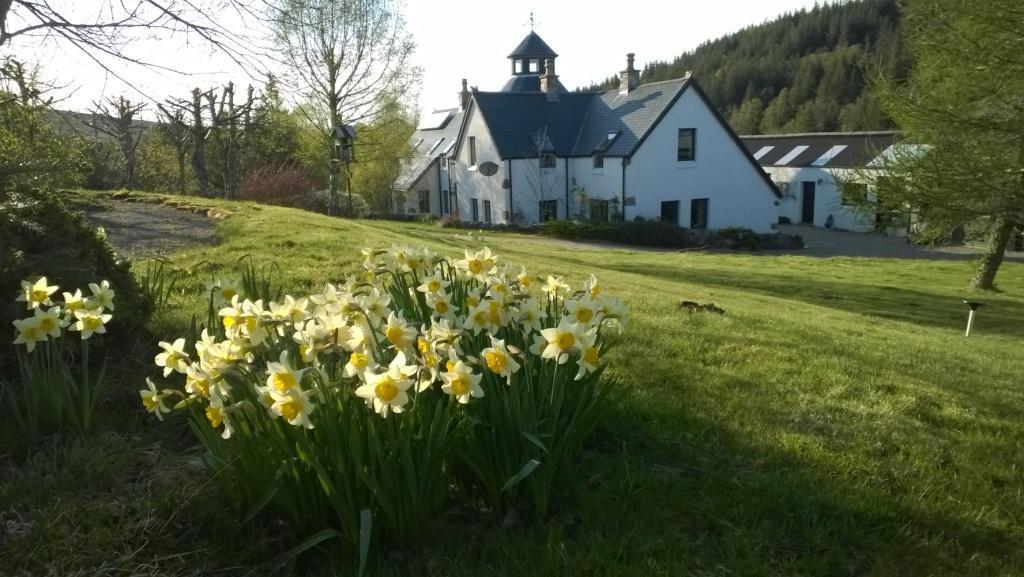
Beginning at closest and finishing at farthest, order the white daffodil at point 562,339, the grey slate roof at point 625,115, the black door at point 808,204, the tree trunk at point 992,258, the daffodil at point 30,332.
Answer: the white daffodil at point 562,339 < the daffodil at point 30,332 < the tree trunk at point 992,258 < the grey slate roof at point 625,115 < the black door at point 808,204

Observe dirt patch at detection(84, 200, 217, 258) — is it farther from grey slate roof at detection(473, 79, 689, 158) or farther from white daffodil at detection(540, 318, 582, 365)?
grey slate roof at detection(473, 79, 689, 158)

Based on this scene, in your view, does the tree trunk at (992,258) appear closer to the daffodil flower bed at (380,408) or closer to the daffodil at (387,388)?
the daffodil flower bed at (380,408)

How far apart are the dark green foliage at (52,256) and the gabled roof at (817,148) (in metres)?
40.2

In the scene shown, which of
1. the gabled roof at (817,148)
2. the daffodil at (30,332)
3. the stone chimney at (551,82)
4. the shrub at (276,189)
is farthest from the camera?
the gabled roof at (817,148)

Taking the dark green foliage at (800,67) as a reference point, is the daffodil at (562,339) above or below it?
Answer: below

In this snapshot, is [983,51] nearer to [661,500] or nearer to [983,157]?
[983,157]

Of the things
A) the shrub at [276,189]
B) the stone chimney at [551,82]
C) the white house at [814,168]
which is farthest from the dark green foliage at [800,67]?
the shrub at [276,189]

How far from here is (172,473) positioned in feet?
9.73

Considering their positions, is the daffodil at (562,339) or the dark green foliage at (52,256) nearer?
the daffodil at (562,339)

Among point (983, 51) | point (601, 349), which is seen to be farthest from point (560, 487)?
point (983, 51)

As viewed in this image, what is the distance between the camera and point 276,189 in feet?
81.5

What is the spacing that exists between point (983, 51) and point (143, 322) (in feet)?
42.1

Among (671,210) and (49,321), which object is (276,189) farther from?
(49,321)

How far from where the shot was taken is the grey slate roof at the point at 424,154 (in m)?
44.3
